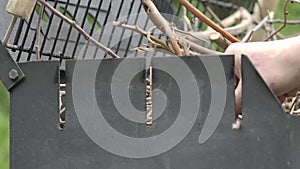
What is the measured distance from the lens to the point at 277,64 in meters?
0.83

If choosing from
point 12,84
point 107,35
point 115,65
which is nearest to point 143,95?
point 115,65

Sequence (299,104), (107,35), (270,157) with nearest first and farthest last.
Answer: (270,157) < (299,104) < (107,35)

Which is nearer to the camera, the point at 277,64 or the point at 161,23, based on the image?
the point at 277,64

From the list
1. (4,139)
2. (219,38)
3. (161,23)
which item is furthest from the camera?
(4,139)

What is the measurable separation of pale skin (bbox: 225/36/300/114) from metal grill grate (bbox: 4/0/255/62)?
323 mm

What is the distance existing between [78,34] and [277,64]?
1.58 feet

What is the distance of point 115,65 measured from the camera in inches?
32.2

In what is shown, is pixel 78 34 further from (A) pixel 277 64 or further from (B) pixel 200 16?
(A) pixel 277 64

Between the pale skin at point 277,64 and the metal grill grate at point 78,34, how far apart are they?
1.06 feet

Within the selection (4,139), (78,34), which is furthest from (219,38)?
(4,139)

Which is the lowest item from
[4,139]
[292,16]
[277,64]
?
[4,139]

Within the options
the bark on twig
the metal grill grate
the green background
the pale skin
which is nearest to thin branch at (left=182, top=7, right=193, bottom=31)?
the metal grill grate

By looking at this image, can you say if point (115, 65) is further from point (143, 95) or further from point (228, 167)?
point (228, 167)

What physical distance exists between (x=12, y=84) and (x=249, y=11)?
47.4 inches
